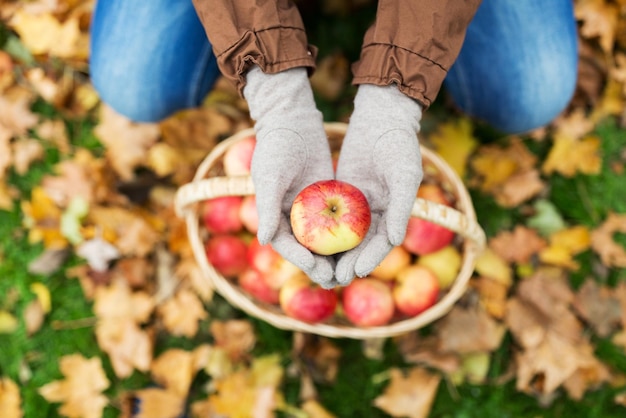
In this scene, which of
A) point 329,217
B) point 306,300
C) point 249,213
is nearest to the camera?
point 329,217

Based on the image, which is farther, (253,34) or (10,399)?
(10,399)

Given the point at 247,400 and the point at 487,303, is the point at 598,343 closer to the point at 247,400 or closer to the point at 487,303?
the point at 487,303

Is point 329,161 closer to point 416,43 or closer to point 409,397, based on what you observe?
point 416,43

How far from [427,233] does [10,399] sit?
1405 mm

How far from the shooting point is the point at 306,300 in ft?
4.78

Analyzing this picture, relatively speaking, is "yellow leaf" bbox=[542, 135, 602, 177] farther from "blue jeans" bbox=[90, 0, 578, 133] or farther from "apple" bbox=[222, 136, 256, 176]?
"apple" bbox=[222, 136, 256, 176]

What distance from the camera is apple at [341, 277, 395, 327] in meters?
1.49

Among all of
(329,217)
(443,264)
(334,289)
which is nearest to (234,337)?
(334,289)

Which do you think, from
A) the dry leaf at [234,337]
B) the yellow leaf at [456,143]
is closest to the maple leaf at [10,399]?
the dry leaf at [234,337]

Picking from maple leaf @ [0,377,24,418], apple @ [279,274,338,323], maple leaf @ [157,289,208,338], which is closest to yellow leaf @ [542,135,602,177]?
apple @ [279,274,338,323]

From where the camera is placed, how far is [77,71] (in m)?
1.99

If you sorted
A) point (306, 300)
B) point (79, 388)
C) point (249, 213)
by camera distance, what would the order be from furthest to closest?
point (79, 388) < point (249, 213) < point (306, 300)

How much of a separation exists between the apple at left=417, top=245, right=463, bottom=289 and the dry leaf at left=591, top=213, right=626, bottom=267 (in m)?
0.62

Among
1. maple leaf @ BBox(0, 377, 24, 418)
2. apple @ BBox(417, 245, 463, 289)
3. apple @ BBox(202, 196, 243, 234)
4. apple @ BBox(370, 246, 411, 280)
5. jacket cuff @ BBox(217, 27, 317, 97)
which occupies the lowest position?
maple leaf @ BBox(0, 377, 24, 418)
